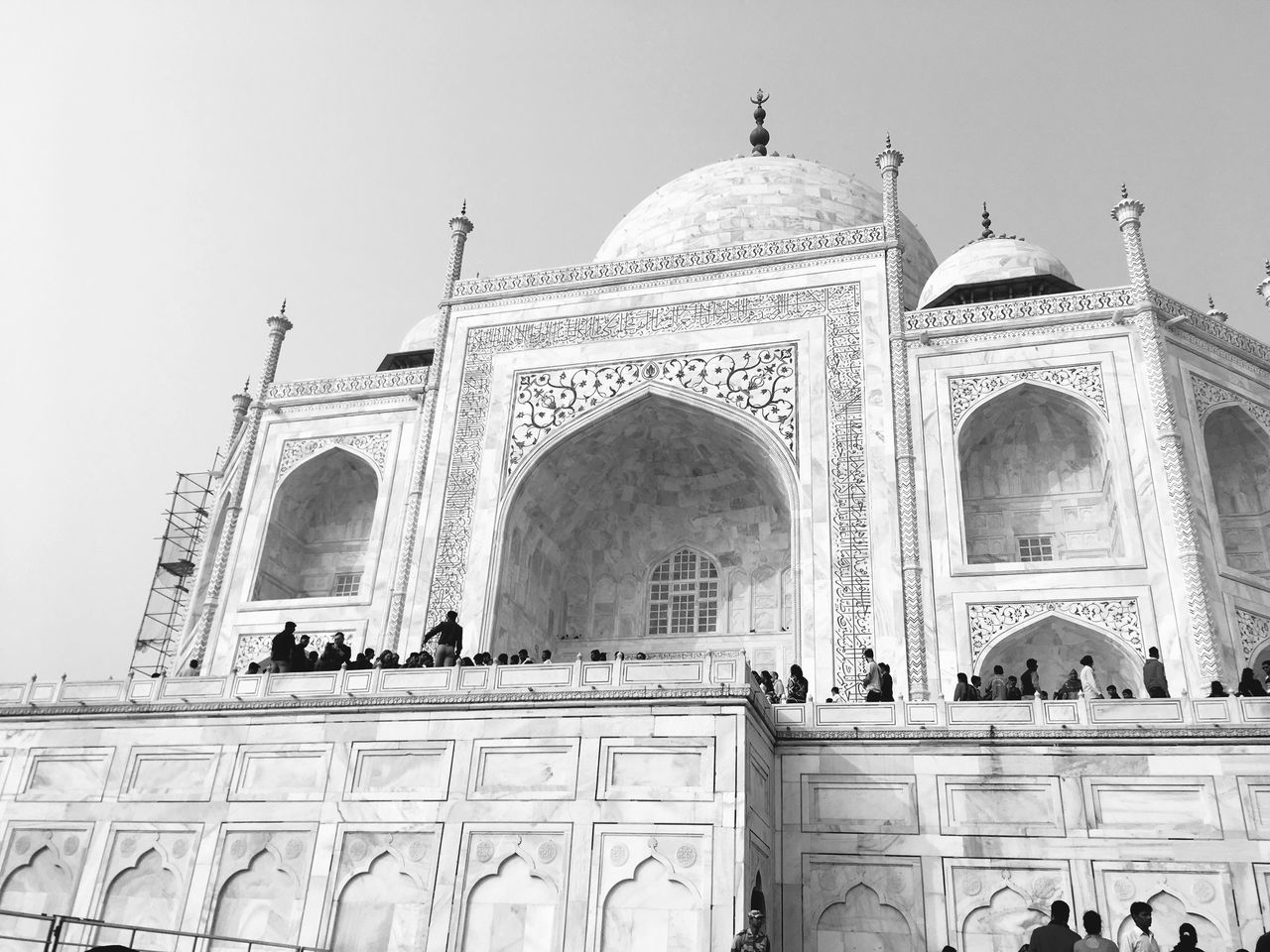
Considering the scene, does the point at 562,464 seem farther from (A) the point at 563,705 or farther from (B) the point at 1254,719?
(B) the point at 1254,719

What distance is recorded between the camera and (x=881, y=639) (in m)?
13.5

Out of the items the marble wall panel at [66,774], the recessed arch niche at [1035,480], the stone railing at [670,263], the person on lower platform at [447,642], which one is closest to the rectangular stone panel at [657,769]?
the person on lower platform at [447,642]

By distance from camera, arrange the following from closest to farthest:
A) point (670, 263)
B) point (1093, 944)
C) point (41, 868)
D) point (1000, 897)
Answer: point (1093, 944) → point (1000, 897) → point (41, 868) → point (670, 263)

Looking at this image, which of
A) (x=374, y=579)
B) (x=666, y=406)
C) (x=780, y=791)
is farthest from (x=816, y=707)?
(x=374, y=579)

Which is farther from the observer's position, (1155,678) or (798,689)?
(798,689)

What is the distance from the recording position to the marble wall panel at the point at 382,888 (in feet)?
31.0

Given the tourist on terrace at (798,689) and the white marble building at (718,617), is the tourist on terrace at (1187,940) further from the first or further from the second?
the tourist on terrace at (798,689)

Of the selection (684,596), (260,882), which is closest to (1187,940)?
(260,882)

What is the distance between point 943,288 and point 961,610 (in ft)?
21.9

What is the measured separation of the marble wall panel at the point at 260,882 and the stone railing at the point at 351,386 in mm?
8750

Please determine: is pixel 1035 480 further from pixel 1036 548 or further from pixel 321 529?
pixel 321 529

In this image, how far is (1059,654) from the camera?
13.8 meters

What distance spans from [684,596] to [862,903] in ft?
25.5

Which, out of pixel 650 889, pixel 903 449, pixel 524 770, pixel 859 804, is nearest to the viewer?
pixel 650 889
